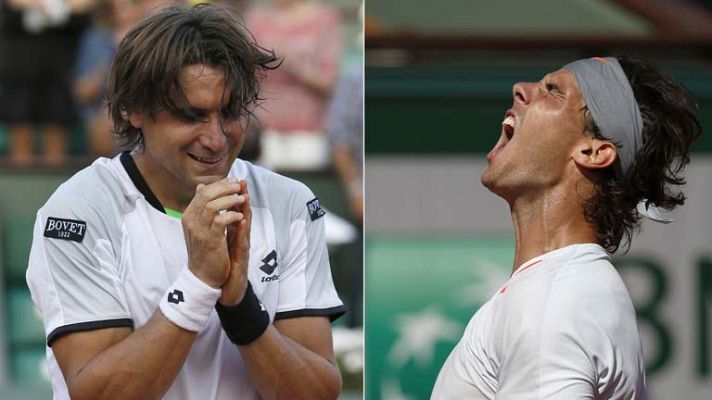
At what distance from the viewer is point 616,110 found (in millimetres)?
2471

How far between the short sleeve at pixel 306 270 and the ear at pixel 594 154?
0.51m

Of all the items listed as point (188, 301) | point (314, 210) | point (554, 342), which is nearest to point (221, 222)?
point (188, 301)

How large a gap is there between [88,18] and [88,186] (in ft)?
17.0

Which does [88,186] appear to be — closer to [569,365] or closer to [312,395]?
[312,395]

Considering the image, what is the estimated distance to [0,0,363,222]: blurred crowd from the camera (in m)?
6.59

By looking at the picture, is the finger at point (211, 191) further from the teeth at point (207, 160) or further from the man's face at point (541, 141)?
the man's face at point (541, 141)

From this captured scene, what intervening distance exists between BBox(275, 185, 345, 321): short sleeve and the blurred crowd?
3468 mm

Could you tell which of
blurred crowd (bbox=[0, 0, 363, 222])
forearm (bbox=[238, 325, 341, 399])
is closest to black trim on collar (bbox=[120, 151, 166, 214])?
forearm (bbox=[238, 325, 341, 399])

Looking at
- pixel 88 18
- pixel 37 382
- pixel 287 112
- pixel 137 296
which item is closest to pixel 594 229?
pixel 137 296

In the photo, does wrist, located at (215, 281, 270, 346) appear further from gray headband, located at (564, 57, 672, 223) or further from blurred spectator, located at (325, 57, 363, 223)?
blurred spectator, located at (325, 57, 363, 223)

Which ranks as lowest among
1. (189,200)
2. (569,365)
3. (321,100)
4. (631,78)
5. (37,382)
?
(37,382)

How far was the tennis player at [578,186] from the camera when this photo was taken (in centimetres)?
229

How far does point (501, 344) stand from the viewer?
225 centimetres

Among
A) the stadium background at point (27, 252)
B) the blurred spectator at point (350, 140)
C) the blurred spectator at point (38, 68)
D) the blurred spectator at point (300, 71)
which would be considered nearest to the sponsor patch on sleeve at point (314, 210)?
the stadium background at point (27, 252)
